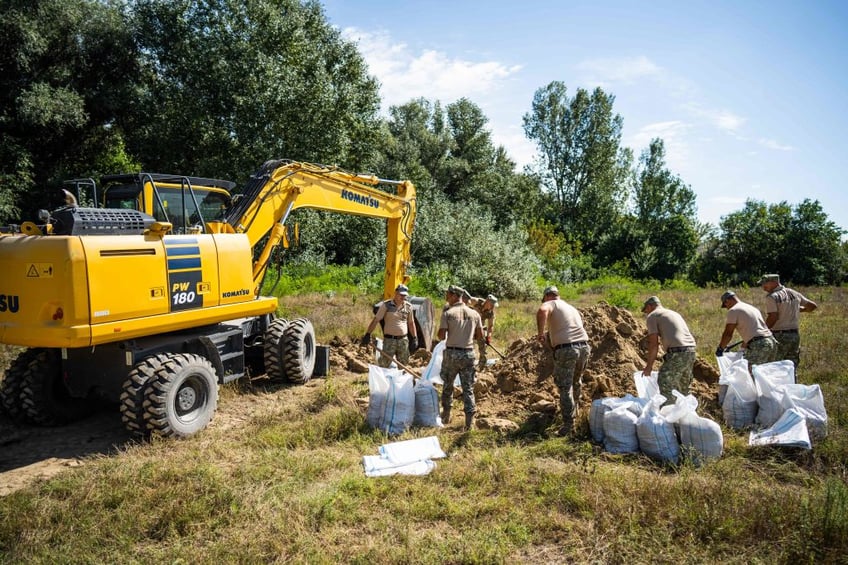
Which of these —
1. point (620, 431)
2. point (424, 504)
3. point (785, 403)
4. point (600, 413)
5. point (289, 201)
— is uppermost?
point (289, 201)

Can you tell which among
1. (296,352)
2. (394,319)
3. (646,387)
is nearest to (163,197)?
(296,352)

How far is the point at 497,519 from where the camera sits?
4785 millimetres

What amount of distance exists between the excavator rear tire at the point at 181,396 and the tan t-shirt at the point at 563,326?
4.19 m

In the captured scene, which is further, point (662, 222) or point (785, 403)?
point (662, 222)

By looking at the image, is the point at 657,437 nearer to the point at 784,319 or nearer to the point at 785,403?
the point at 785,403

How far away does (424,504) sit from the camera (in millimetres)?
4965

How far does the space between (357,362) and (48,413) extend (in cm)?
463

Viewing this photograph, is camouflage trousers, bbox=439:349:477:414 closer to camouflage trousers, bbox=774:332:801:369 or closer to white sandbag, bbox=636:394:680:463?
white sandbag, bbox=636:394:680:463

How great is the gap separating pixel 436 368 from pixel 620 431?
2279mm

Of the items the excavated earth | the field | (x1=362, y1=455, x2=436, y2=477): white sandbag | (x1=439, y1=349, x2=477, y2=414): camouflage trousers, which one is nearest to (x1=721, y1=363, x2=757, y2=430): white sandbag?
the field

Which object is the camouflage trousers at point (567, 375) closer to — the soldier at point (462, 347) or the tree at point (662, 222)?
the soldier at point (462, 347)

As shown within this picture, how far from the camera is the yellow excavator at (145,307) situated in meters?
5.90

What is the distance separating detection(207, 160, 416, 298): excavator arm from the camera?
8305 mm

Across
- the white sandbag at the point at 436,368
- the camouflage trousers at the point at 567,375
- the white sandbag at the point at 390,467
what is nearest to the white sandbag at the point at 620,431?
the camouflage trousers at the point at 567,375
